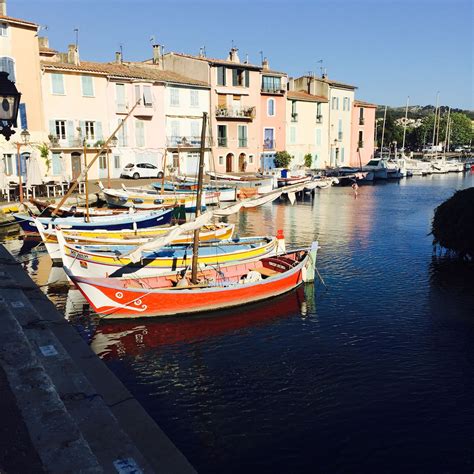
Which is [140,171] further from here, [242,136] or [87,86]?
[242,136]

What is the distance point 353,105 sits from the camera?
77438mm

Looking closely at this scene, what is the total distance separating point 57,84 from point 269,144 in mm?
27569

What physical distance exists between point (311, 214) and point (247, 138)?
21582 mm

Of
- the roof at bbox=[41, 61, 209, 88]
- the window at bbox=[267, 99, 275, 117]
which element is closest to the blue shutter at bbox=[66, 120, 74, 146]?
the roof at bbox=[41, 61, 209, 88]

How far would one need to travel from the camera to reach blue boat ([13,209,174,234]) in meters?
28.0

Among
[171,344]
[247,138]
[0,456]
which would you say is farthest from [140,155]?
[0,456]

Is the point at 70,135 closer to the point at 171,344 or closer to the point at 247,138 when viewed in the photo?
the point at 247,138

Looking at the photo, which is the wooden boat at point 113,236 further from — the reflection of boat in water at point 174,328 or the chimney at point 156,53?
the chimney at point 156,53

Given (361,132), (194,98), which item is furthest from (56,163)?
(361,132)

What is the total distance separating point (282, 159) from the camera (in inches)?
2502

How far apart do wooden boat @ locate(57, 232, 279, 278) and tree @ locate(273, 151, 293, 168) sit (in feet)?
139

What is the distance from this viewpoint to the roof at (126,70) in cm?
4366

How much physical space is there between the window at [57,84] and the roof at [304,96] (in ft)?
98.9

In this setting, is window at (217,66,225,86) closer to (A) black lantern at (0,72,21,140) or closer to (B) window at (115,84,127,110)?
(B) window at (115,84,127,110)
